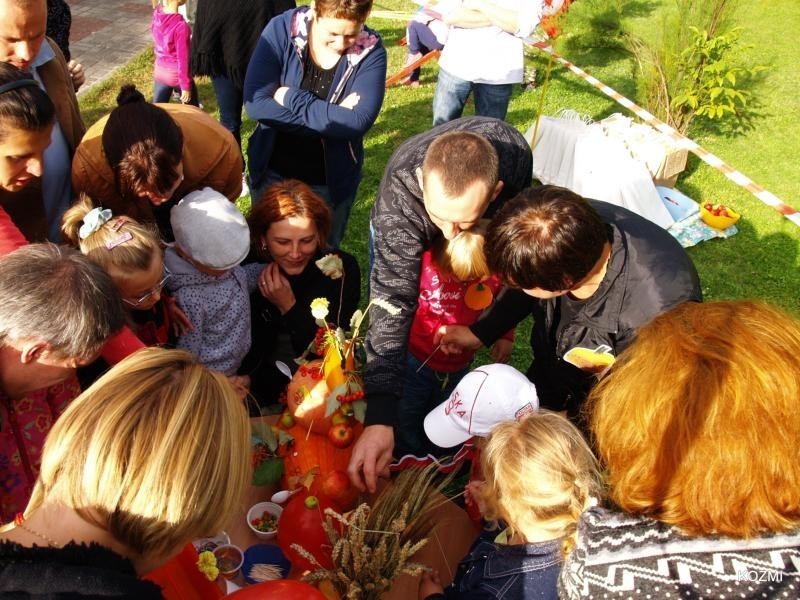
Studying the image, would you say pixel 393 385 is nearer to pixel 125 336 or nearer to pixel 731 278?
pixel 125 336

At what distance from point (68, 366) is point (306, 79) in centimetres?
221

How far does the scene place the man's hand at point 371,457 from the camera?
206 centimetres

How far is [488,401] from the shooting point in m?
2.12

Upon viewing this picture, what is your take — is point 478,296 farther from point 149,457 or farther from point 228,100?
point 228,100

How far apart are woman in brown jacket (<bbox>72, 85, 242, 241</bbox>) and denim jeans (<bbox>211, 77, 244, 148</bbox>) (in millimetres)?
1783

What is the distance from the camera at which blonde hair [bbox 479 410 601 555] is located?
1689mm

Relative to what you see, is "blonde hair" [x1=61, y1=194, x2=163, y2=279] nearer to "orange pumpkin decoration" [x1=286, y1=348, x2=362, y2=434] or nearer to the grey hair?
the grey hair

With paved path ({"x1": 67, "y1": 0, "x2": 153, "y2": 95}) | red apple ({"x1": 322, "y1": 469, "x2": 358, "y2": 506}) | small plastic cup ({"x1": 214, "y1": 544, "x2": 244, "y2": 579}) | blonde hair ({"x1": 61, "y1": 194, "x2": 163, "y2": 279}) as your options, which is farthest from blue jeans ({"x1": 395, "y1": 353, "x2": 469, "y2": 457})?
paved path ({"x1": 67, "y1": 0, "x2": 153, "y2": 95})

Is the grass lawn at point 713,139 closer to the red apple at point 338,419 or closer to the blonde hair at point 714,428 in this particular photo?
the red apple at point 338,419

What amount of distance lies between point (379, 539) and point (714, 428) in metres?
1.04

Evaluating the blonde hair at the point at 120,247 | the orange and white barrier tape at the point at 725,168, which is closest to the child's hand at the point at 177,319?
the blonde hair at the point at 120,247

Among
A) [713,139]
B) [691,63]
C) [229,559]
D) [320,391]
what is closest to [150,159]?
[320,391]

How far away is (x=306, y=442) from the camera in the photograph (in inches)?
90.4

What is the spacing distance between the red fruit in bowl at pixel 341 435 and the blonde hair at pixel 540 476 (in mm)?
613
